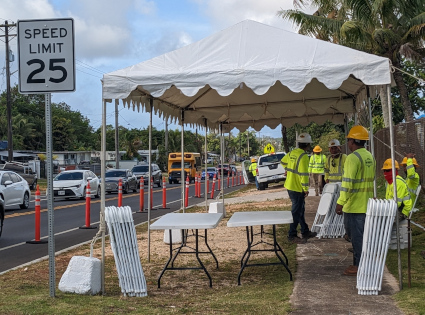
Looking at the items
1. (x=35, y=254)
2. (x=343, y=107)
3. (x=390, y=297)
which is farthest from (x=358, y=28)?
(x=390, y=297)

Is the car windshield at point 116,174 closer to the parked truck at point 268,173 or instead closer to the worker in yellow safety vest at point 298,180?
the parked truck at point 268,173

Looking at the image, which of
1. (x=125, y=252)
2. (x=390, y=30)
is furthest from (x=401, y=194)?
(x=390, y=30)

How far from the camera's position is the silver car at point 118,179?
3439cm

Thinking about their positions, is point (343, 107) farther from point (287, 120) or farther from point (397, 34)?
point (397, 34)

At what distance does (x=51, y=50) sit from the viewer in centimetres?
684

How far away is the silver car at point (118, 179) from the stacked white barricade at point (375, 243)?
27685 millimetres

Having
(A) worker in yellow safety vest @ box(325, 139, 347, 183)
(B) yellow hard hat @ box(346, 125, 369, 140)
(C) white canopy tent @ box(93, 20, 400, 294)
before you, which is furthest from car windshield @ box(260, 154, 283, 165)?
(B) yellow hard hat @ box(346, 125, 369, 140)

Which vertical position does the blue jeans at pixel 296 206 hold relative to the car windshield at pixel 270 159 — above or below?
below

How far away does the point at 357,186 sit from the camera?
7863 millimetres

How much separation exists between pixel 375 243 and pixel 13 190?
57.0ft

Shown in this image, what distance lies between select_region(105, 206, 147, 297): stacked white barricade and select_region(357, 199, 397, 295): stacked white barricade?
8.47 feet

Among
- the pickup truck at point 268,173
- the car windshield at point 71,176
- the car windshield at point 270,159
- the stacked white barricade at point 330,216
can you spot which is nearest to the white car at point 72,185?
the car windshield at point 71,176

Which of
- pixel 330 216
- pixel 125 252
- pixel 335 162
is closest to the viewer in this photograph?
pixel 125 252

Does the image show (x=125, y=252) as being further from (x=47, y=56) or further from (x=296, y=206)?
(x=296, y=206)
